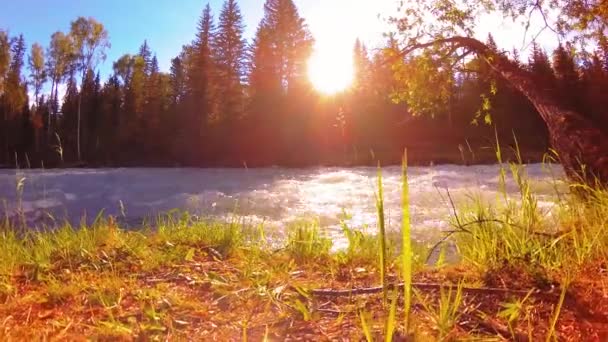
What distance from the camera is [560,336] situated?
1.39 metres

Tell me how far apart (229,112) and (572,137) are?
27.2 metres

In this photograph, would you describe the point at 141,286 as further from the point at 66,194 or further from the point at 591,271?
the point at 66,194

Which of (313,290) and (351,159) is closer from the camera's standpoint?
(313,290)

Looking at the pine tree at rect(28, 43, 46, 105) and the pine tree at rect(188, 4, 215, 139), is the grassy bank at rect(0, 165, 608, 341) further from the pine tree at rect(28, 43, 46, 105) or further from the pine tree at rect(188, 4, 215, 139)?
the pine tree at rect(28, 43, 46, 105)

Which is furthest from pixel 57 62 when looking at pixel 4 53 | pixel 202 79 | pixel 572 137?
pixel 572 137

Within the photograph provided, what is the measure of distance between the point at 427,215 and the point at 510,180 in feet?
14.9

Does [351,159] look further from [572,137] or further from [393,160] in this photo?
[572,137]

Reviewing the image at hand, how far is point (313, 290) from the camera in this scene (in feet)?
6.14

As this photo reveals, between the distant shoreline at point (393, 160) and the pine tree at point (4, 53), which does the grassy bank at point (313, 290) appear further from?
the pine tree at point (4, 53)

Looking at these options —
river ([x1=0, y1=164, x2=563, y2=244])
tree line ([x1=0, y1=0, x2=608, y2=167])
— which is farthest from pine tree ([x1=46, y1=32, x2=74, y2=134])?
river ([x1=0, y1=164, x2=563, y2=244])

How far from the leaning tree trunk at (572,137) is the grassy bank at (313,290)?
2.19 ft

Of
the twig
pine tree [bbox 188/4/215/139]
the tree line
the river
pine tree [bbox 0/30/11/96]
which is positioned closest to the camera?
the twig

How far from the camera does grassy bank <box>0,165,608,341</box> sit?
1.45 metres

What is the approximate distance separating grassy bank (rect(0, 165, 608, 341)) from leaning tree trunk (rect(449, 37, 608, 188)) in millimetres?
666
